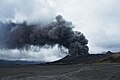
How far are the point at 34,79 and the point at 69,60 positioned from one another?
9816 cm

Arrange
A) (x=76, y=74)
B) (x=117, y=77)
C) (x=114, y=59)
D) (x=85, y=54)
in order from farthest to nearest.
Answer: (x=85, y=54) → (x=114, y=59) → (x=76, y=74) → (x=117, y=77)

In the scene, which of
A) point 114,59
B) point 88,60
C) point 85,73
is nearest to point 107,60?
point 114,59

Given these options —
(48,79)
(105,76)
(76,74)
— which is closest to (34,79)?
(48,79)

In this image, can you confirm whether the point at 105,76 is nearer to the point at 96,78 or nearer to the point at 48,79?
the point at 96,78

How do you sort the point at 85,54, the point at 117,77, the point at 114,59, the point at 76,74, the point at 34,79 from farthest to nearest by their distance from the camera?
the point at 85,54, the point at 114,59, the point at 76,74, the point at 117,77, the point at 34,79

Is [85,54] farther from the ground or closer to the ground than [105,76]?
farther from the ground

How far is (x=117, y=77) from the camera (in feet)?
149

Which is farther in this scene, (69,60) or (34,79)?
(69,60)

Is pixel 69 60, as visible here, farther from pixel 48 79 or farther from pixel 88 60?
pixel 48 79

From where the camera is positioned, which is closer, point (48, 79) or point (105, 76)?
point (48, 79)

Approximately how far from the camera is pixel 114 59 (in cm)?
12731

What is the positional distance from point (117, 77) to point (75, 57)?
87.2m

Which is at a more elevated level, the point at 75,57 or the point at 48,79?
the point at 75,57

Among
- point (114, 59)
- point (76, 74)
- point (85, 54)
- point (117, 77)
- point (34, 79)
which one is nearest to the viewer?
point (34, 79)
